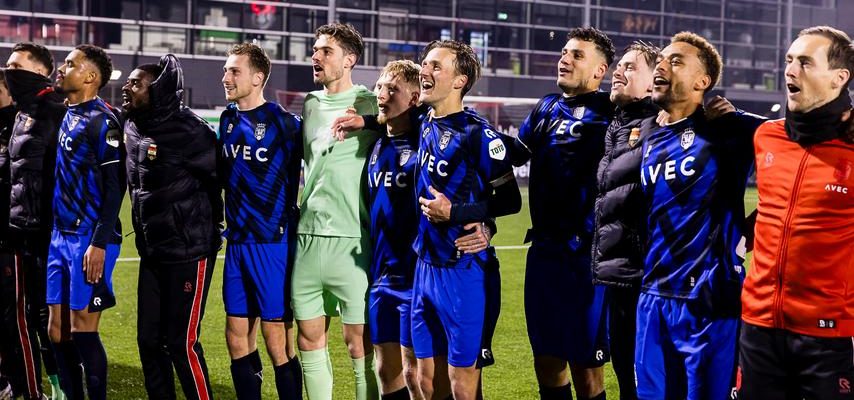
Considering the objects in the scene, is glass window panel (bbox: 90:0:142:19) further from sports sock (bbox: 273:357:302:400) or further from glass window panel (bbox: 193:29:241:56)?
sports sock (bbox: 273:357:302:400)

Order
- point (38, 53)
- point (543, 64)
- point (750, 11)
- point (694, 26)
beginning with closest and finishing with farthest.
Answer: point (38, 53)
point (543, 64)
point (694, 26)
point (750, 11)

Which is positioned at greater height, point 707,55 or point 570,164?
point 707,55

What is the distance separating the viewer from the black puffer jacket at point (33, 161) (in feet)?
20.5

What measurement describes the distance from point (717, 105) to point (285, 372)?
8.65 feet

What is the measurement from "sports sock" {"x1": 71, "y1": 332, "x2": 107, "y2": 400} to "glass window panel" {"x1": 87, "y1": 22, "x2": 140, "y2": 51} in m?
28.6

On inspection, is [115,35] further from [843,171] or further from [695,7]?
[843,171]

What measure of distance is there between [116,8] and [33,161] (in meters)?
28.3

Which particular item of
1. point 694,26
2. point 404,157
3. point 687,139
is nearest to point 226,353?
point 404,157

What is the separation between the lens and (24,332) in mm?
6398

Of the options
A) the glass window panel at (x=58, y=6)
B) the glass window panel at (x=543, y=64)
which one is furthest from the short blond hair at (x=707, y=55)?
the glass window panel at (x=543, y=64)

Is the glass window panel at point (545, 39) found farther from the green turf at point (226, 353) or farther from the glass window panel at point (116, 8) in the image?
the green turf at point (226, 353)

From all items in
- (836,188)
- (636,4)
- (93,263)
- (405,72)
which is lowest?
(93,263)

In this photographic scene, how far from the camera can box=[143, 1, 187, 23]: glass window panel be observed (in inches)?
1330

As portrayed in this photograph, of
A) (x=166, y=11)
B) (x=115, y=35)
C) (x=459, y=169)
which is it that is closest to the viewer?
(x=459, y=169)
